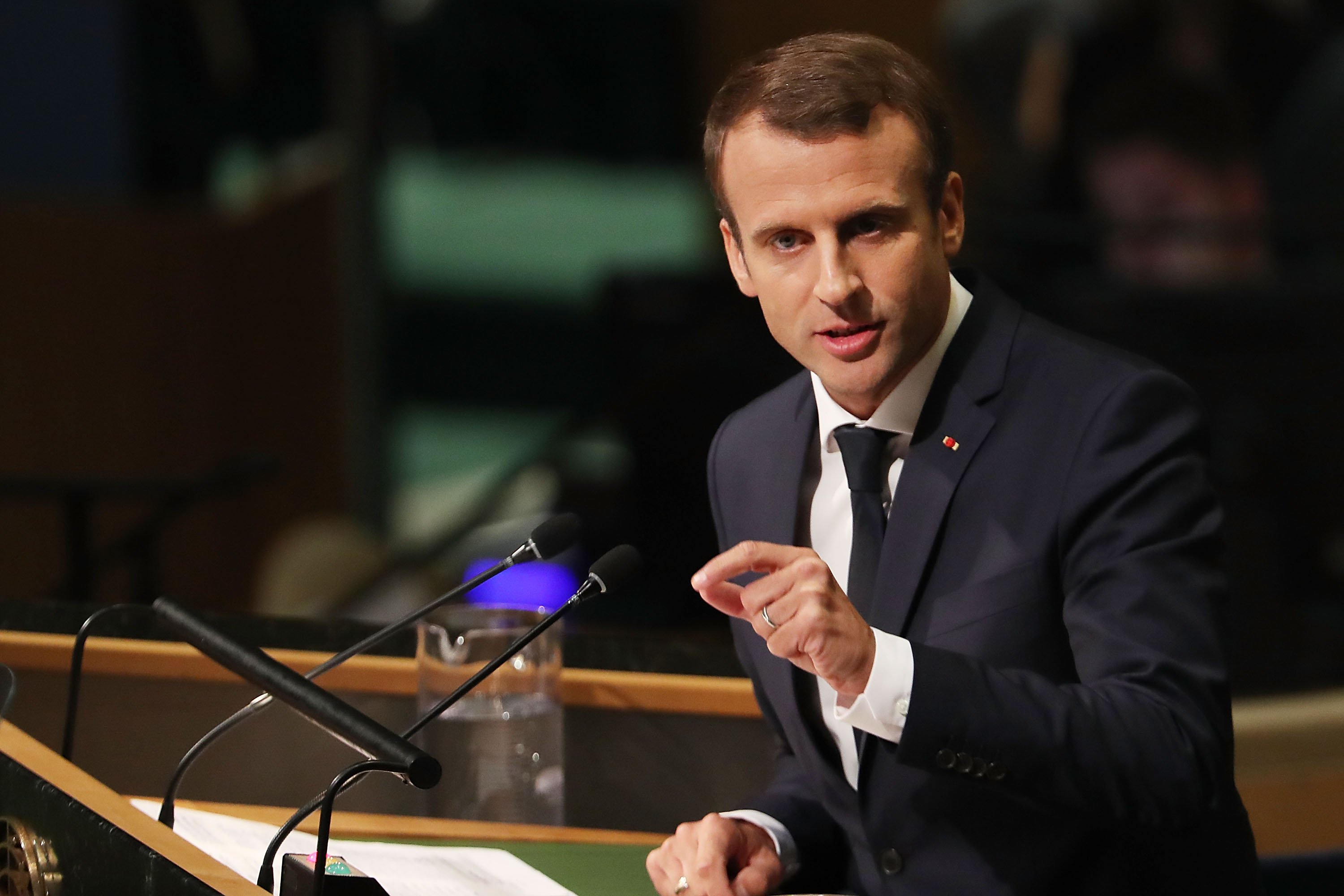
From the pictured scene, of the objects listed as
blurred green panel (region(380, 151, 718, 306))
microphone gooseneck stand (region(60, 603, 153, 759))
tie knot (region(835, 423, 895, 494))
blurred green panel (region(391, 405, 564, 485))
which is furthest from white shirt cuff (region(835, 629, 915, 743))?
blurred green panel (region(380, 151, 718, 306))

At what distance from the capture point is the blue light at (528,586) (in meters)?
4.09

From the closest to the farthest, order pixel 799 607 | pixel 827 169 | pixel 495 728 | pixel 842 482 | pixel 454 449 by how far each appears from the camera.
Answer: pixel 799 607, pixel 827 169, pixel 842 482, pixel 495 728, pixel 454 449

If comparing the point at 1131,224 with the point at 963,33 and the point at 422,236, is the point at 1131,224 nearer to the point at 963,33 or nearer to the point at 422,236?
the point at 963,33

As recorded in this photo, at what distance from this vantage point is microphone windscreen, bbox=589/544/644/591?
137 centimetres

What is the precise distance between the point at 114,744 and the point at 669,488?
2.43 metres

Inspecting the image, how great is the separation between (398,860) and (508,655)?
28 cm

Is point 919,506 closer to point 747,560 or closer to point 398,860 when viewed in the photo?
point 747,560

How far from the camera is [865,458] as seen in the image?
140 cm

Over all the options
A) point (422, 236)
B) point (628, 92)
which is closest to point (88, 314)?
point (422, 236)

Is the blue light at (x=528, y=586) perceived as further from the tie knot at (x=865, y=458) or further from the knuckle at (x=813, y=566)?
the knuckle at (x=813, y=566)

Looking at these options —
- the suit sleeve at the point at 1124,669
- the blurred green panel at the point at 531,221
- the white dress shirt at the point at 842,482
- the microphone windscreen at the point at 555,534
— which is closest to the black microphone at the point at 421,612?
the microphone windscreen at the point at 555,534

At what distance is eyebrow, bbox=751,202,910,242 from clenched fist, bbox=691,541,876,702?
→ 10.8 inches

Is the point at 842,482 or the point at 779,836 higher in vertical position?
the point at 842,482

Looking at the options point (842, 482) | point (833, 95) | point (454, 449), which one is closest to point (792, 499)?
point (842, 482)
